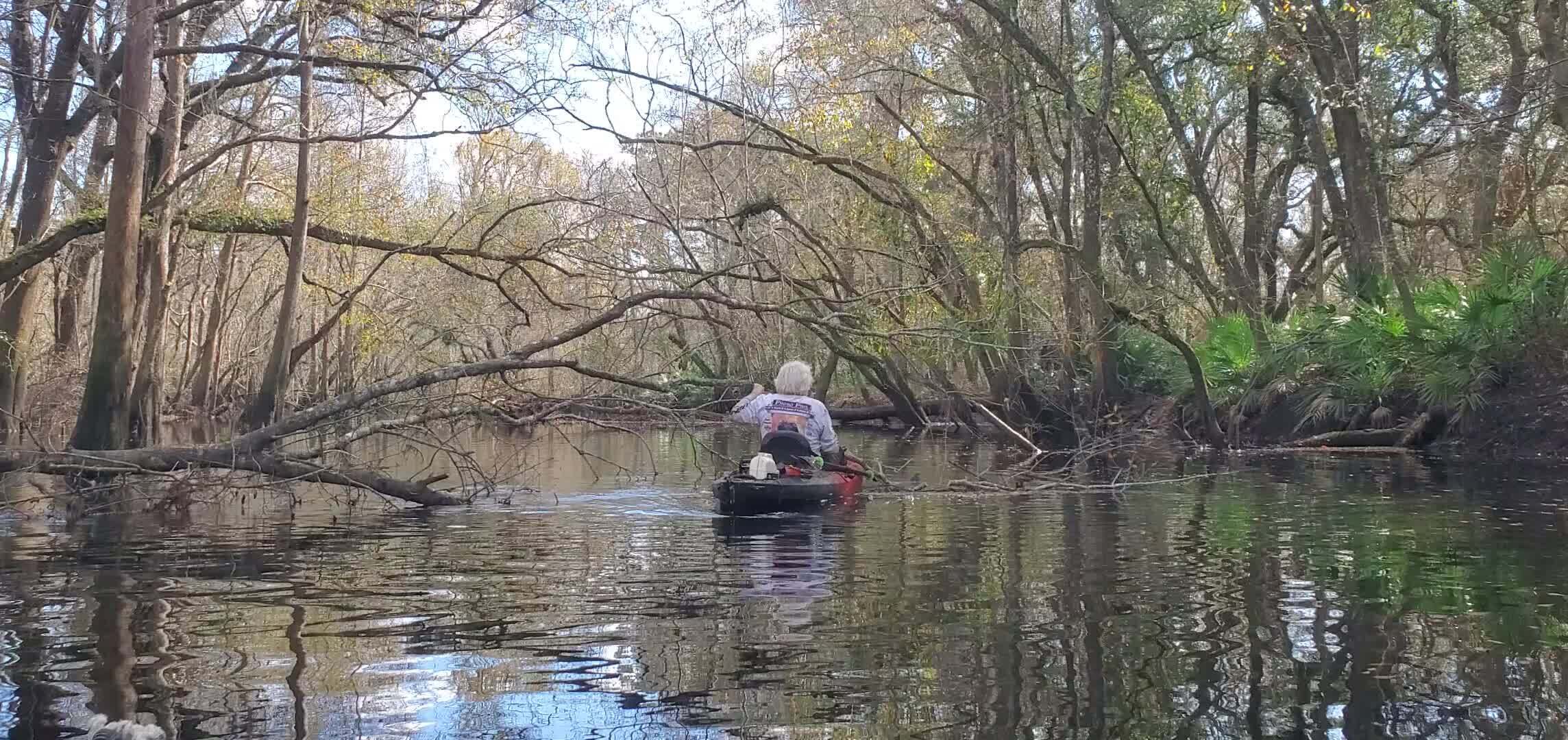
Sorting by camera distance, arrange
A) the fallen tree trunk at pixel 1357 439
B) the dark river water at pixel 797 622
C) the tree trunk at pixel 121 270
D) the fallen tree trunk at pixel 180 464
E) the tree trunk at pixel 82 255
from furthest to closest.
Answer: the fallen tree trunk at pixel 1357 439
the tree trunk at pixel 82 255
the tree trunk at pixel 121 270
the fallen tree trunk at pixel 180 464
the dark river water at pixel 797 622

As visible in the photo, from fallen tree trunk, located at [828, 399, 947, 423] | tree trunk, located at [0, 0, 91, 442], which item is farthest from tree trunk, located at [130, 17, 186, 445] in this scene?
fallen tree trunk, located at [828, 399, 947, 423]

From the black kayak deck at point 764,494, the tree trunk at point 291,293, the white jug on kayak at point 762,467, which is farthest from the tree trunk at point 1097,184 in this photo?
the tree trunk at point 291,293

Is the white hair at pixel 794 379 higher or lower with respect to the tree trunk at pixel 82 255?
lower

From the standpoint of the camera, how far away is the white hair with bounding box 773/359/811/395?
37.7 ft

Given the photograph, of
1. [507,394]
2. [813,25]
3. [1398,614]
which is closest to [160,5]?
[507,394]

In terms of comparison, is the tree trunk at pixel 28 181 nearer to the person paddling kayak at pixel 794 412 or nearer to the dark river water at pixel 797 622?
the dark river water at pixel 797 622

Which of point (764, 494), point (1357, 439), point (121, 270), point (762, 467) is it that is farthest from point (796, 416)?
point (1357, 439)

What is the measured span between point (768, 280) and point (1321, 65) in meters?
11.0

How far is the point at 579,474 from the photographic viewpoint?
50.9 ft

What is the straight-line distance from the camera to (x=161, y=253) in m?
16.0

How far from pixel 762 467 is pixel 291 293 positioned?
11.4m

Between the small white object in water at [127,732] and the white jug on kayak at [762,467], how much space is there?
688 cm

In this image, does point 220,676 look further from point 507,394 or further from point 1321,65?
point 1321,65

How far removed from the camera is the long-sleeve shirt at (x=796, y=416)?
11430 mm
